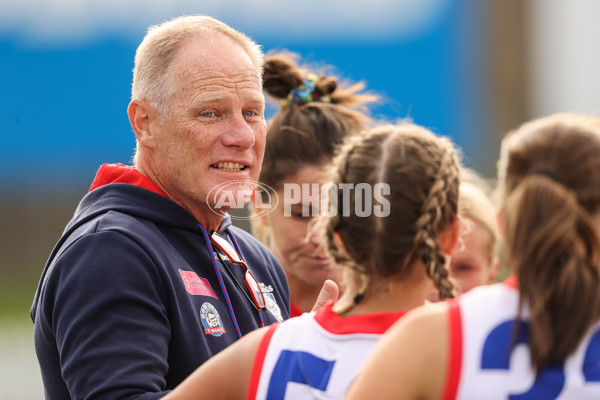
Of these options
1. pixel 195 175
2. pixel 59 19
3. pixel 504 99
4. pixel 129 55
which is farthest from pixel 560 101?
pixel 195 175

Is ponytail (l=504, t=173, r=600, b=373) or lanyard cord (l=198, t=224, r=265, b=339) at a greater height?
ponytail (l=504, t=173, r=600, b=373)

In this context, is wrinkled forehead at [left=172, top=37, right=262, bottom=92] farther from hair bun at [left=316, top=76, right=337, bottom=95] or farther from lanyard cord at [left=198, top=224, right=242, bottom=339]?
hair bun at [left=316, top=76, right=337, bottom=95]

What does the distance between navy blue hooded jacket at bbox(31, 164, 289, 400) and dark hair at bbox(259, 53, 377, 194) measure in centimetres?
115

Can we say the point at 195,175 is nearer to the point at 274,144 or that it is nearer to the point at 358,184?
the point at 358,184

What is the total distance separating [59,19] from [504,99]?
7.24 m

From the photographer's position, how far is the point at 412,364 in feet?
5.02

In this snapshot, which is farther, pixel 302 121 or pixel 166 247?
pixel 302 121

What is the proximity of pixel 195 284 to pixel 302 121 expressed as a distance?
1.49 metres

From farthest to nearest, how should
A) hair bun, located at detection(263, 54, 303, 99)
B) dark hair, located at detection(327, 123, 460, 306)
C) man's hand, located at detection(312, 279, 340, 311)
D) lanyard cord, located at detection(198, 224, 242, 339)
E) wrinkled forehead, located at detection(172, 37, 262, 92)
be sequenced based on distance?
hair bun, located at detection(263, 54, 303, 99)
wrinkled forehead, located at detection(172, 37, 262, 92)
lanyard cord, located at detection(198, 224, 242, 339)
man's hand, located at detection(312, 279, 340, 311)
dark hair, located at detection(327, 123, 460, 306)

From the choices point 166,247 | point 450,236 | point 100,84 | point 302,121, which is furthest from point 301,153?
point 100,84

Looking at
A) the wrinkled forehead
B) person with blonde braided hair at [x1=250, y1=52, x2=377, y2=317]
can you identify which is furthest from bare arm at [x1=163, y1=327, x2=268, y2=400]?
person with blonde braided hair at [x1=250, y1=52, x2=377, y2=317]

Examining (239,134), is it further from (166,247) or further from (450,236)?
(450,236)

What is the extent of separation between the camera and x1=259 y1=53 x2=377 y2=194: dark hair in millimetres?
3744

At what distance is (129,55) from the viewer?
10.5 m
